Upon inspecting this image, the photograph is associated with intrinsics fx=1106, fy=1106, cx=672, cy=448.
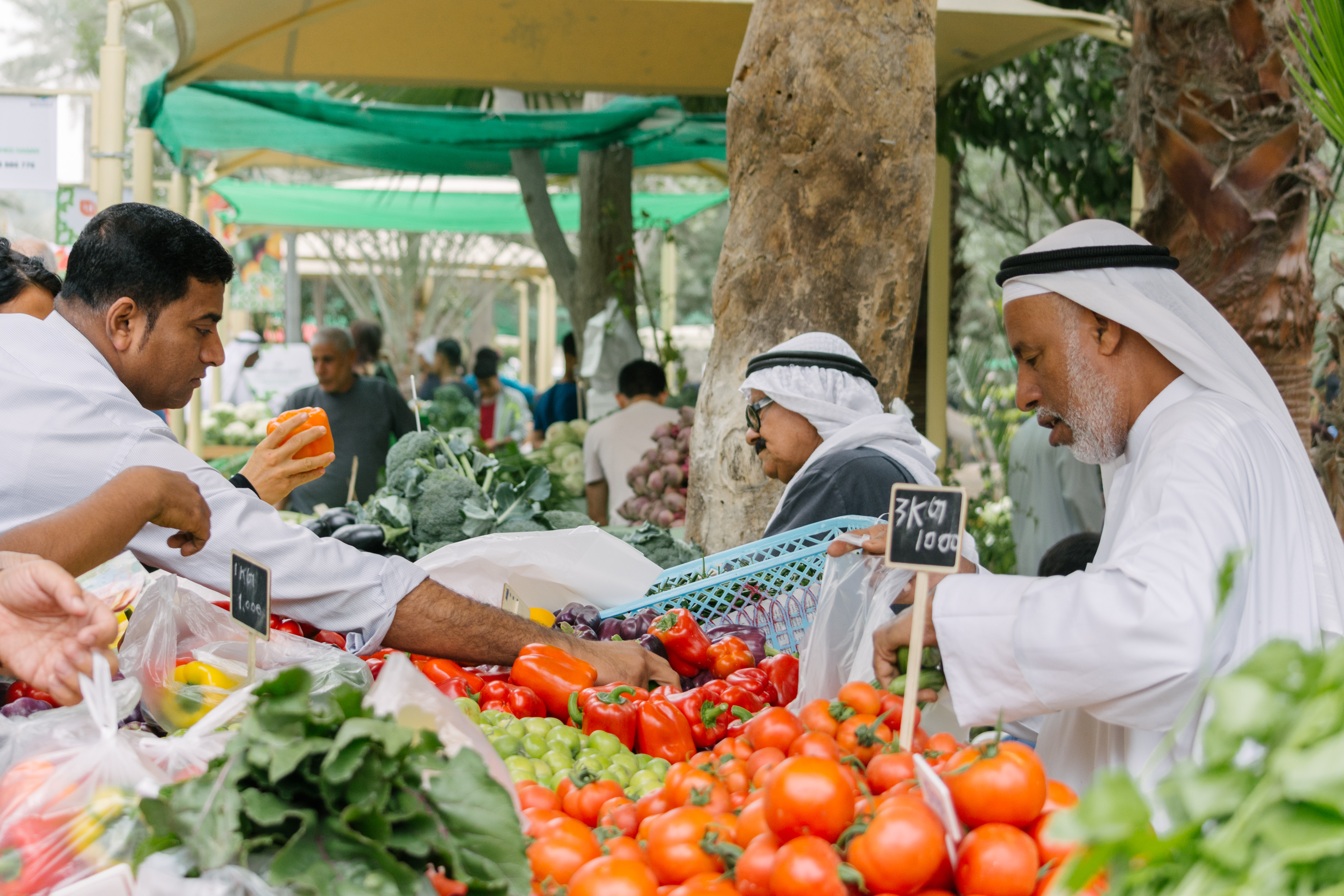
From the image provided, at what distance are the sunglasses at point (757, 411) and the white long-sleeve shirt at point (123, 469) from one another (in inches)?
55.5

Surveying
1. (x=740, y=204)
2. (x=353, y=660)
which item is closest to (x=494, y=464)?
(x=740, y=204)

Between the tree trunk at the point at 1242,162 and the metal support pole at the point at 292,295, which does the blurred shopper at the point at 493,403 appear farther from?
the tree trunk at the point at 1242,162

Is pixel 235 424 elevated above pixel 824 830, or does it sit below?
below

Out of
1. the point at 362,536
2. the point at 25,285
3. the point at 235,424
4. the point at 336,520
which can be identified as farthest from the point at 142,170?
the point at 235,424

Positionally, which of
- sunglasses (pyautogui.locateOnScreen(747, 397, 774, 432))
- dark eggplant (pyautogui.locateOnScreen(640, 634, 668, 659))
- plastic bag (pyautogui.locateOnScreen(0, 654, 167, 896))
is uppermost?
sunglasses (pyautogui.locateOnScreen(747, 397, 774, 432))

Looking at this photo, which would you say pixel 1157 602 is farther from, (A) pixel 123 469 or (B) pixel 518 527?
(B) pixel 518 527

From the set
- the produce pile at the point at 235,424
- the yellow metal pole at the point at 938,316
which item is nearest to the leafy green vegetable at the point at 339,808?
the yellow metal pole at the point at 938,316

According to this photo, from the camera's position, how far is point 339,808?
128 centimetres

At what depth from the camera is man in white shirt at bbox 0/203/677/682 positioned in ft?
7.38

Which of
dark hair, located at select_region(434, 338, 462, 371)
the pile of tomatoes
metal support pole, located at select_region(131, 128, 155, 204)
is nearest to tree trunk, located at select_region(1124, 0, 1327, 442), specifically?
the pile of tomatoes

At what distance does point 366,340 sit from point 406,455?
5763 millimetres

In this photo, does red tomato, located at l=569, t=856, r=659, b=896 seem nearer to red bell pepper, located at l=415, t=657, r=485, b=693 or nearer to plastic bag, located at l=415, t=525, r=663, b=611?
red bell pepper, located at l=415, t=657, r=485, b=693

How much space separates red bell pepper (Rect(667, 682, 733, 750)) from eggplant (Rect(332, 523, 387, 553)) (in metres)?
1.72

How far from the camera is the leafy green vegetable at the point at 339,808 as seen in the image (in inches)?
48.8
